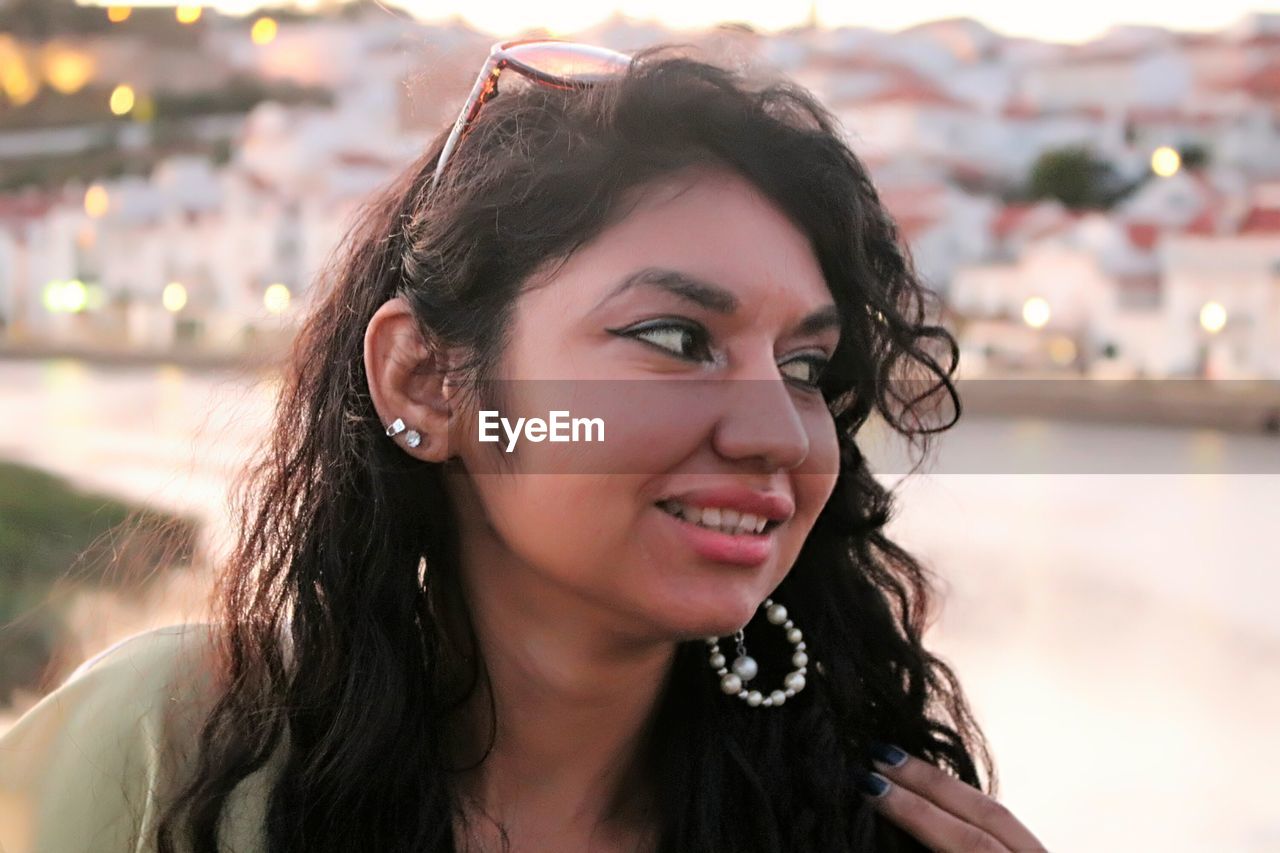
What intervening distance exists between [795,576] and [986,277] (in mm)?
8599

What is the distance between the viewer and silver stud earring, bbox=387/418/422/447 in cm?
120

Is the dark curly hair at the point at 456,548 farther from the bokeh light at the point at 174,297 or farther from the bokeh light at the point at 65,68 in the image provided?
the bokeh light at the point at 174,297

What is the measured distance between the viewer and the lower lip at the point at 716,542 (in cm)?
105

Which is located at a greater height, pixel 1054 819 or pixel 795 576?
pixel 795 576

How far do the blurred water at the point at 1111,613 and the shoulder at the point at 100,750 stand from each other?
270 cm

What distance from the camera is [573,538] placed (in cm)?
108

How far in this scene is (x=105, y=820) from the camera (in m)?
1.20

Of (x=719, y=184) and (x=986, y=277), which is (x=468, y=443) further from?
(x=986, y=277)

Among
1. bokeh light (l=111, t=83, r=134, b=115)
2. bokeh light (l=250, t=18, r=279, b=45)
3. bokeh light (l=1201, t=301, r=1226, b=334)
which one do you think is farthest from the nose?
bokeh light (l=250, t=18, r=279, b=45)

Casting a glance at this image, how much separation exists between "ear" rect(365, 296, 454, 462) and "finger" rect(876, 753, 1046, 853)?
56cm

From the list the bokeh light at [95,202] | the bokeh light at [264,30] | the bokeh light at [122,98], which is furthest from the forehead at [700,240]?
the bokeh light at [264,30]

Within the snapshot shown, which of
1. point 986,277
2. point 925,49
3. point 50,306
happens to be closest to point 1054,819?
point 986,277

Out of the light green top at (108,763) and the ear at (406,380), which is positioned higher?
the ear at (406,380)

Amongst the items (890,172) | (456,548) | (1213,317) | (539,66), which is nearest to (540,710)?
(456,548)
